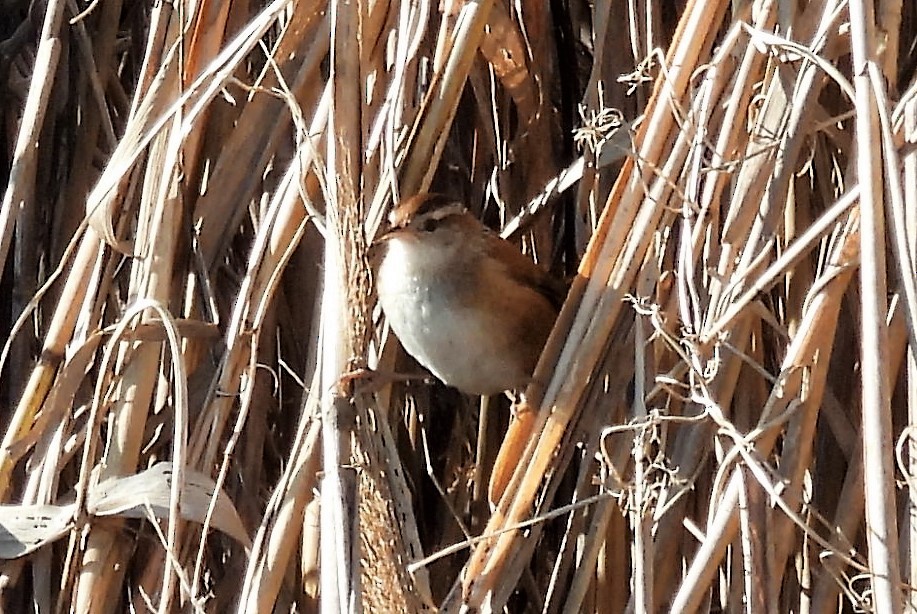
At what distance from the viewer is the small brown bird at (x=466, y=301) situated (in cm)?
168

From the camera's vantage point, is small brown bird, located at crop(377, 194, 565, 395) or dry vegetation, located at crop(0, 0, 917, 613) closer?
dry vegetation, located at crop(0, 0, 917, 613)

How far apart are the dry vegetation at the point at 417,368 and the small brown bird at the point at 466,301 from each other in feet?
0.17

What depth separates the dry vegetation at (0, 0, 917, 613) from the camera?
1224 mm

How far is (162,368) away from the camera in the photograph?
1.55m

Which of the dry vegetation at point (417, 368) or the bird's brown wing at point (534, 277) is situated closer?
the dry vegetation at point (417, 368)

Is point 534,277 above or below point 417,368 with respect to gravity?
above

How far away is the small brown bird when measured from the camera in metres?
1.68

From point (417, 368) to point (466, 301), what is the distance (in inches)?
4.3

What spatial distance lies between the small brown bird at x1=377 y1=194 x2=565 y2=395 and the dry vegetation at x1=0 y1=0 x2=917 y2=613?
0.05 meters

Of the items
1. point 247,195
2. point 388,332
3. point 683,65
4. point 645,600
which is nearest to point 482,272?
point 388,332

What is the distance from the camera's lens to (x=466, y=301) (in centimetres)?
178

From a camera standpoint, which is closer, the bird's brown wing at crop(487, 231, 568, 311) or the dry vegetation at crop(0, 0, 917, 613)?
the dry vegetation at crop(0, 0, 917, 613)

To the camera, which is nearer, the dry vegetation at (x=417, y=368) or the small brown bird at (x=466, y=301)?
the dry vegetation at (x=417, y=368)

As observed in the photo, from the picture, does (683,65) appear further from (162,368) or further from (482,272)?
(162,368)
